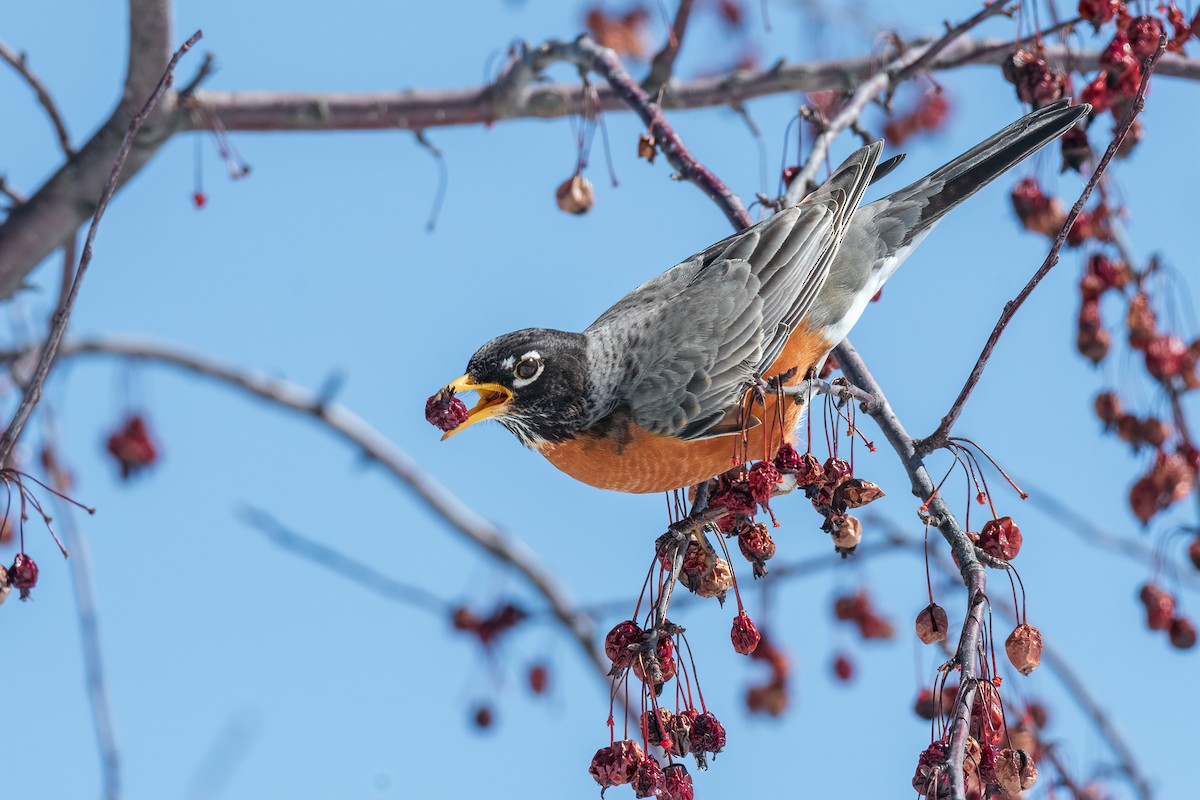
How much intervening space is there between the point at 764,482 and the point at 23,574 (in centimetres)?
178

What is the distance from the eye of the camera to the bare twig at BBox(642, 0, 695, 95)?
14.1ft

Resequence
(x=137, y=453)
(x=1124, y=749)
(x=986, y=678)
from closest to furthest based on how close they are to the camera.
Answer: (x=986, y=678)
(x=1124, y=749)
(x=137, y=453)

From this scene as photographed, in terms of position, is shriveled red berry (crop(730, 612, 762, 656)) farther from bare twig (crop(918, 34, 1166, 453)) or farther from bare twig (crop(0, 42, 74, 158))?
bare twig (crop(0, 42, 74, 158))

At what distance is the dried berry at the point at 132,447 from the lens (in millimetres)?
5605

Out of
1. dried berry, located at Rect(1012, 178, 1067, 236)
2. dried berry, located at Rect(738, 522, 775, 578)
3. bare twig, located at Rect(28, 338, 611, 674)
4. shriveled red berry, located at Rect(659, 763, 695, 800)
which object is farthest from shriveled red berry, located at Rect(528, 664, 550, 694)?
shriveled red berry, located at Rect(659, 763, 695, 800)

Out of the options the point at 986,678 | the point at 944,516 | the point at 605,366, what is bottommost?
the point at 986,678

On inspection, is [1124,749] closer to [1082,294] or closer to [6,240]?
[1082,294]

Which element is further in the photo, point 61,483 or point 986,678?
point 61,483

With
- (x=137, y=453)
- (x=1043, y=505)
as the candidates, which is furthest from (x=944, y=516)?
(x=137, y=453)

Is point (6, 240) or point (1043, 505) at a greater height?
point (1043, 505)

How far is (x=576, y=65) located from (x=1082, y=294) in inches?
79.4

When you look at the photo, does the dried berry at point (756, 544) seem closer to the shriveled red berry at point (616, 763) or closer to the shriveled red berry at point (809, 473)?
the shriveled red berry at point (809, 473)

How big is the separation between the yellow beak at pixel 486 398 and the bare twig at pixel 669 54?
138cm

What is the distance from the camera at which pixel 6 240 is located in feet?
13.3
